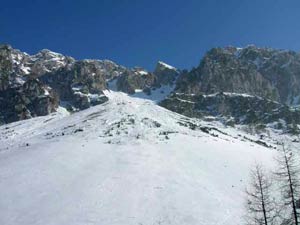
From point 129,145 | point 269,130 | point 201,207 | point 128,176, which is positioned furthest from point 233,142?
point 269,130

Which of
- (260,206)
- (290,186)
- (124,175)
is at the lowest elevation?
(260,206)

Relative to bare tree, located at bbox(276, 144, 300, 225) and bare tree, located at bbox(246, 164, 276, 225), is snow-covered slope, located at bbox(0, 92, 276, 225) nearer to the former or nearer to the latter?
bare tree, located at bbox(246, 164, 276, 225)

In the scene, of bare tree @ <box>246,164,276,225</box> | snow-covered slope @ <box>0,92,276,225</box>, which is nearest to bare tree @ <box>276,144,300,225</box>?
bare tree @ <box>246,164,276,225</box>

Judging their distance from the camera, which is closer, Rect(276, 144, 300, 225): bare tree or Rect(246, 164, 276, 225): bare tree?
Rect(276, 144, 300, 225): bare tree

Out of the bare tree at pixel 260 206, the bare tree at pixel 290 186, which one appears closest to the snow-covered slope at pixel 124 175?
the bare tree at pixel 260 206

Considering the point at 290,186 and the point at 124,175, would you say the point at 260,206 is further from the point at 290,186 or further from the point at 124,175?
the point at 124,175

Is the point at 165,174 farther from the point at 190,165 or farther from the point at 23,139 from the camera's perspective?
the point at 23,139

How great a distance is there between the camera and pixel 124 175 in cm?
5009

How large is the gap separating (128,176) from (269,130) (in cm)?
14532

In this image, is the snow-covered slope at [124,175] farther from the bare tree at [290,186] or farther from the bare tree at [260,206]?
the bare tree at [290,186]

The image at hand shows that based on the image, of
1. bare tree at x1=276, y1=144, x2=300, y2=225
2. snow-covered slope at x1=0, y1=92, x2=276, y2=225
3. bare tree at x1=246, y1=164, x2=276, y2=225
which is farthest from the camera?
snow-covered slope at x1=0, y1=92, x2=276, y2=225

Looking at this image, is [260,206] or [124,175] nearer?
[260,206]

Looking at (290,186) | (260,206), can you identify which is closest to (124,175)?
(260,206)

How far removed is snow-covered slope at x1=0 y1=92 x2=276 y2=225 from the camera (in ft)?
131
